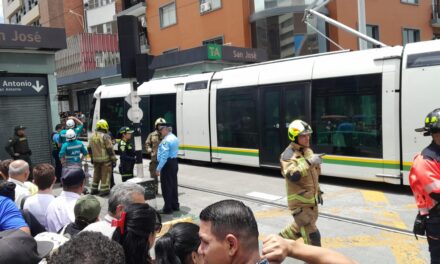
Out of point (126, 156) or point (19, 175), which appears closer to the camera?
point (19, 175)

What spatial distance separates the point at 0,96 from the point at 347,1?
722 inches

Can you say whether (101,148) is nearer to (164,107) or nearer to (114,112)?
(164,107)

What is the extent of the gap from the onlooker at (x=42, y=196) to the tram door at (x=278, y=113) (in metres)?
7.19

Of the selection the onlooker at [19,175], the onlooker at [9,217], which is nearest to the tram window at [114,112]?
the onlooker at [19,175]

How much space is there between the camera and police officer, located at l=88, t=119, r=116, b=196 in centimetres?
987

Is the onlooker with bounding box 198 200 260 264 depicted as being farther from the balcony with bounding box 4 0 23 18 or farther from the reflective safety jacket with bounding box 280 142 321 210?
the balcony with bounding box 4 0 23 18

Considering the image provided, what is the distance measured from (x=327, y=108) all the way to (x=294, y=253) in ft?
28.7

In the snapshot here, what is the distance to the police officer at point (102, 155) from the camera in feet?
32.4

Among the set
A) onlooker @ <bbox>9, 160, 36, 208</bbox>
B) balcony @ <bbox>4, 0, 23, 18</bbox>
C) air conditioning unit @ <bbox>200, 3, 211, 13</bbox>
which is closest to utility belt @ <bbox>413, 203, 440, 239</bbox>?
onlooker @ <bbox>9, 160, 36, 208</bbox>

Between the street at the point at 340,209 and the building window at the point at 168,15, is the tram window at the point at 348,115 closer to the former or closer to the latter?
the street at the point at 340,209

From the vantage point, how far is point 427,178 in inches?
140

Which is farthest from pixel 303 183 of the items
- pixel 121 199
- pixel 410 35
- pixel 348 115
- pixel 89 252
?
pixel 410 35

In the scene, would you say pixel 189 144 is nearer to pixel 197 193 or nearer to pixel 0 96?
pixel 197 193

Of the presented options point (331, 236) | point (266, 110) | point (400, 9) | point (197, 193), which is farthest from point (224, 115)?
point (400, 9)
